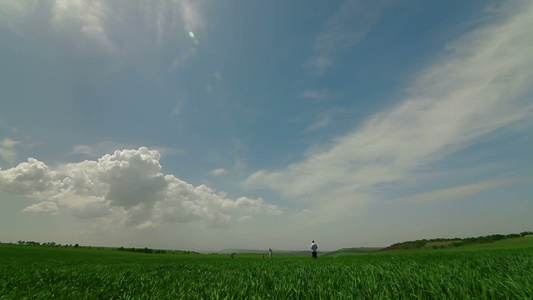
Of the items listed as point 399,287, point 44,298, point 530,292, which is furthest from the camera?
point 44,298

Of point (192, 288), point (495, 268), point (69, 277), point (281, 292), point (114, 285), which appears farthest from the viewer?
point (69, 277)

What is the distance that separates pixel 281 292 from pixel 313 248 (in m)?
27.7

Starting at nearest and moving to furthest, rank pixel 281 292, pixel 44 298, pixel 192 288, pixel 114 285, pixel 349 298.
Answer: pixel 349 298 < pixel 281 292 < pixel 44 298 < pixel 192 288 < pixel 114 285

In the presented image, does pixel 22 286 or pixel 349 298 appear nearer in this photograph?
pixel 349 298

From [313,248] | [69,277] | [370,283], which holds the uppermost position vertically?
[370,283]

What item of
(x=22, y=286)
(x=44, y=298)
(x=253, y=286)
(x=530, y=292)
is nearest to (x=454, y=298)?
(x=530, y=292)

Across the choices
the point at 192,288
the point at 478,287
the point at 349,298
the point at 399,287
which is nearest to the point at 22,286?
the point at 192,288

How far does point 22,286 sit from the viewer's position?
528 cm

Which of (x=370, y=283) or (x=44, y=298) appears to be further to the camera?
(x=44, y=298)

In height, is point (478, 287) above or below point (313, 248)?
above

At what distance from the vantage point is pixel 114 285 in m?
5.07

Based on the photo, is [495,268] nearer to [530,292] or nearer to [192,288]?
[530,292]

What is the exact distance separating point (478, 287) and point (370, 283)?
124 cm

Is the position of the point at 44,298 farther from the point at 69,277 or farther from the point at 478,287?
the point at 478,287
